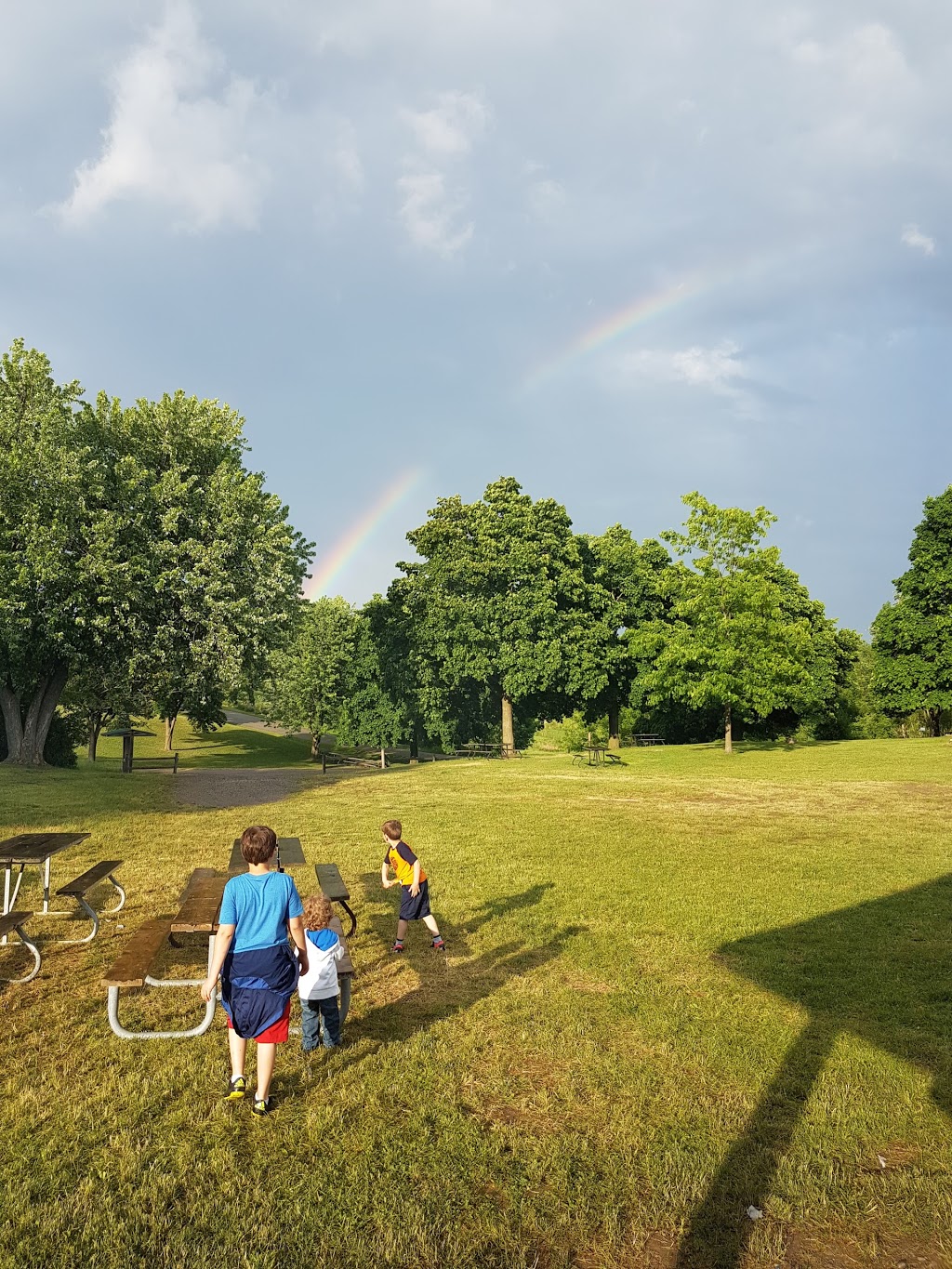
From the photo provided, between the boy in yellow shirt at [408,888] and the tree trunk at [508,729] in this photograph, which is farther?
the tree trunk at [508,729]

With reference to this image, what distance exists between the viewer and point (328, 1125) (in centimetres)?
501

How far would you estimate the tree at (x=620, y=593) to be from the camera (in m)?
44.8

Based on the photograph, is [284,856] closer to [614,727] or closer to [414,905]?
[414,905]

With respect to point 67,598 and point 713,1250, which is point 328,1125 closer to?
point 713,1250

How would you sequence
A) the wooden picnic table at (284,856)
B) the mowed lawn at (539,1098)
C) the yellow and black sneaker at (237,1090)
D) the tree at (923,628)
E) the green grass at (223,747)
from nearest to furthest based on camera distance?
the mowed lawn at (539,1098)
the yellow and black sneaker at (237,1090)
the wooden picnic table at (284,856)
the tree at (923,628)
the green grass at (223,747)

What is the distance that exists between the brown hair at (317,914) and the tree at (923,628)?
48.9 metres

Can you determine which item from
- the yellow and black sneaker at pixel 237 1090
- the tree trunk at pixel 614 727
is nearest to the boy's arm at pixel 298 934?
the yellow and black sneaker at pixel 237 1090

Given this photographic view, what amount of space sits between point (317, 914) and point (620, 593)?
4280 cm

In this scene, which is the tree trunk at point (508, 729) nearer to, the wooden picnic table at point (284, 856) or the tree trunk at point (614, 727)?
the tree trunk at point (614, 727)

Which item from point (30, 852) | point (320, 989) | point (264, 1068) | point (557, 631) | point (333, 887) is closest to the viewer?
point (264, 1068)

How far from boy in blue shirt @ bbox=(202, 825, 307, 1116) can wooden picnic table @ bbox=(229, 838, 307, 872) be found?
431 centimetres

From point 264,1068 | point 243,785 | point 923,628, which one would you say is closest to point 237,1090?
point 264,1068

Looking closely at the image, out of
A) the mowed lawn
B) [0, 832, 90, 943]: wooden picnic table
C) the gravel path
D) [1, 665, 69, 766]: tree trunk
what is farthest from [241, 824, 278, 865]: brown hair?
[1, 665, 69, 766]: tree trunk

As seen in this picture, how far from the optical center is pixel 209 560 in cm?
2702
